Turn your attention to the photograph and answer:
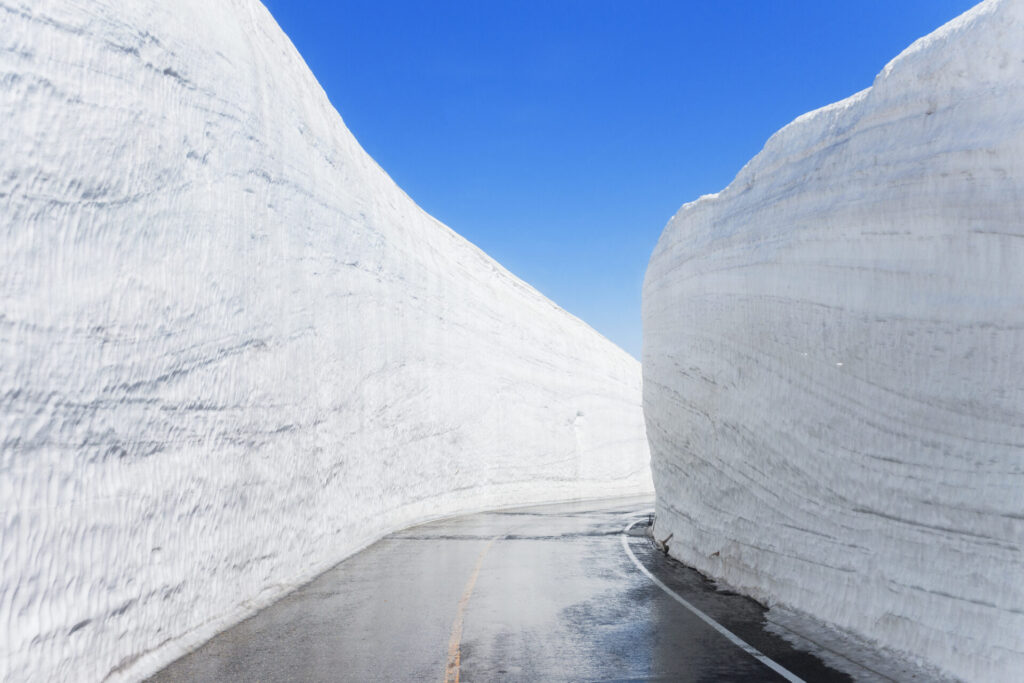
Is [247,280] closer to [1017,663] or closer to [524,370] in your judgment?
[1017,663]

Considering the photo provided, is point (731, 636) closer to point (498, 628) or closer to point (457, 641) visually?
point (498, 628)

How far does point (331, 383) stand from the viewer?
43.8 ft

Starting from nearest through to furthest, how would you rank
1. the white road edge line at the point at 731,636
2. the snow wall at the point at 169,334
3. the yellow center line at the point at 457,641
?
the snow wall at the point at 169,334
the white road edge line at the point at 731,636
the yellow center line at the point at 457,641

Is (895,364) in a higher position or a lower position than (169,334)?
lower

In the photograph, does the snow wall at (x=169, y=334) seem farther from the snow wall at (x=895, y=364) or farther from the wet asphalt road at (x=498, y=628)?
the snow wall at (x=895, y=364)

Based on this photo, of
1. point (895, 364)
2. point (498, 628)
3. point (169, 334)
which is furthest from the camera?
point (498, 628)

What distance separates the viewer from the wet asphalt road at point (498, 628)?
6.10 meters

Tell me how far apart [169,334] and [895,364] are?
6.51 metres

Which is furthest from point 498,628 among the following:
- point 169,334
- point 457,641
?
point 169,334

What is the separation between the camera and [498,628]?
770 centimetres

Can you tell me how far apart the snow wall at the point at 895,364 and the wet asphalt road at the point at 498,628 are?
92 centimetres

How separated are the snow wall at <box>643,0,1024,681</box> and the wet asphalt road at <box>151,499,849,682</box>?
92 centimetres

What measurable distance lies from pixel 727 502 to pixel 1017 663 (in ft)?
18.0

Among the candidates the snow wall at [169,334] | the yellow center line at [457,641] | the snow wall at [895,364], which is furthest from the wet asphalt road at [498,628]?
the snow wall at [895,364]
